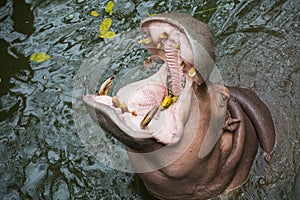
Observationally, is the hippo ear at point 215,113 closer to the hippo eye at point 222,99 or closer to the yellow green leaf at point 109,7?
the hippo eye at point 222,99

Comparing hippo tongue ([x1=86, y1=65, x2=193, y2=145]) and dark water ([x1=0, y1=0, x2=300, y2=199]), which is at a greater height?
hippo tongue ([x1=86, y1=65, x2=193, y2=145])

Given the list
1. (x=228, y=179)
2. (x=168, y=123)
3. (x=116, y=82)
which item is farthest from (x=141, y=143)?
(x=116, y=82)

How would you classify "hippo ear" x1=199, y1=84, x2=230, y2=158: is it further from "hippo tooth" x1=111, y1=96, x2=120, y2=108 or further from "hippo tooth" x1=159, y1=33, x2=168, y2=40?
"hippo tooth" x1=111, y1=96, x2=120, y2=108

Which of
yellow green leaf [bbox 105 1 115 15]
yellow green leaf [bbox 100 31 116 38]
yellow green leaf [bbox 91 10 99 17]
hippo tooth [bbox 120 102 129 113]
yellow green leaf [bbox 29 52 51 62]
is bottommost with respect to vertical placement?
yellow green leaf [bbox 29 52 51 62]

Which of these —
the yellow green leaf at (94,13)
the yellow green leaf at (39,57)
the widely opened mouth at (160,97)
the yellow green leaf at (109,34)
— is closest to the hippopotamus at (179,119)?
the widely opened mouth at (160,97)

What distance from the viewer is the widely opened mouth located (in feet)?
6.54

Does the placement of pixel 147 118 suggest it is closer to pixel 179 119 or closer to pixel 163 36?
pixel 179 119

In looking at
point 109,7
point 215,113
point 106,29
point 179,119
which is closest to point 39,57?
point 106,29

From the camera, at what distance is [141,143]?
81.0 inches

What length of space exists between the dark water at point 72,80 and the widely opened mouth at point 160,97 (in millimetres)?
848

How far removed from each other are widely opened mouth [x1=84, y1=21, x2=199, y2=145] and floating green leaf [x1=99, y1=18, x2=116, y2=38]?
1.79 m

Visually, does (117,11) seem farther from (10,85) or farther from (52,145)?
(52,145)

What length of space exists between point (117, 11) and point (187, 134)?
2157mm

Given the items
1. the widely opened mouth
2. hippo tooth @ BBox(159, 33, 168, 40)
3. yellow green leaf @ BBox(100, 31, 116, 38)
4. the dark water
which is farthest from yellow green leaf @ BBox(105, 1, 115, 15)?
hippo tooth @ BBox(159, 33, 168, 40)
